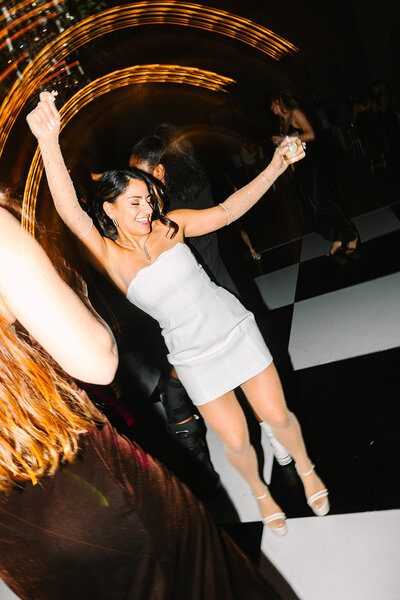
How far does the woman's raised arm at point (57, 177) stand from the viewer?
75cm

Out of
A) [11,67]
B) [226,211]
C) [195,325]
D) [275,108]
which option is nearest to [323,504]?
[195,325]

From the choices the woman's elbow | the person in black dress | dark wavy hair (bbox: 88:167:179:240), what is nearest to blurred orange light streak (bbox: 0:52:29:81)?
dark wavy hair (bbox: 88:167:179:240)

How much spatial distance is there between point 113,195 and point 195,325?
1.39 ft

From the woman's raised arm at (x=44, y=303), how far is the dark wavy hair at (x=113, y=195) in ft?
2.31

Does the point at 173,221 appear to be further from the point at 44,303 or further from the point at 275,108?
the point at 275,108

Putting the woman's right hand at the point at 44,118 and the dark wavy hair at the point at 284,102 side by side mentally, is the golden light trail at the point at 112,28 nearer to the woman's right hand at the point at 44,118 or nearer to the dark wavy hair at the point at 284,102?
the woman's right hand at the point at 44,118

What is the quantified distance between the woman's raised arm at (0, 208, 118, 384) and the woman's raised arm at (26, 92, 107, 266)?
0.38m

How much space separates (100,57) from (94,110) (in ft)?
1.62

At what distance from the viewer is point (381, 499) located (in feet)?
3.87

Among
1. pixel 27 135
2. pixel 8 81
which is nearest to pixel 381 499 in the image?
pixel 27 135

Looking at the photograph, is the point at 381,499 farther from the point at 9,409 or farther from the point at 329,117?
the point at 329,117

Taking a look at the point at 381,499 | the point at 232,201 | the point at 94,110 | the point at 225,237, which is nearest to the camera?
the point at 381,499

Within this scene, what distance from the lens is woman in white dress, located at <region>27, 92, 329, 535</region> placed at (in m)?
1.14

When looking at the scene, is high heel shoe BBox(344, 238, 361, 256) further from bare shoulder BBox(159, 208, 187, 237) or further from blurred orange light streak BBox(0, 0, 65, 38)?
blurred orange light streak BBox(0, 0, 65, 38)
